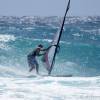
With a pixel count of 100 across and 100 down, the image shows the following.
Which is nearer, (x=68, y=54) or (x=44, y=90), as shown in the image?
(x=44, y=90)

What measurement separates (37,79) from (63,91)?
8.66 feet

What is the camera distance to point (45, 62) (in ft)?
57.1

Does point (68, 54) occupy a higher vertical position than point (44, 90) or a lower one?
lower

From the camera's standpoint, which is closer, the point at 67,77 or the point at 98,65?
the point at 67,77

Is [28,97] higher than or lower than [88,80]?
higher

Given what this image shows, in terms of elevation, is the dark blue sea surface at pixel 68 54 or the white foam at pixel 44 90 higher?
the white foam at pixel 44 90

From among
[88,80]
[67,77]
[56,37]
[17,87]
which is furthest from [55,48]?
[17,87]

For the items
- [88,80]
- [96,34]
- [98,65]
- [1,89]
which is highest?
[1,89]

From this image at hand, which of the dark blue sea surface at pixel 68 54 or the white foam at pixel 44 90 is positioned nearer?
the white foam at pixel 44 90

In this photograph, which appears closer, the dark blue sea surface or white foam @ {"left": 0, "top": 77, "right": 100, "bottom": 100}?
white foam @ {"left": 0, "top": 77, "right": 100, "bottom": 100}

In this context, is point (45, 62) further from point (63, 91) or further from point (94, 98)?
point (94, 98)

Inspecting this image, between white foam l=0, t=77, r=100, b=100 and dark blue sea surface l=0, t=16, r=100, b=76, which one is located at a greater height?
white foam l=0, t=77, r=100, b=100

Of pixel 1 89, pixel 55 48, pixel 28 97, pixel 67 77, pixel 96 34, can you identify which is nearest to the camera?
pixel 28 97

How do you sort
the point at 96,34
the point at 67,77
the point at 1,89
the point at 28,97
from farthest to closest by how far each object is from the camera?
the point at 96,34 < the point at 67,77 < the point at 1,89 < the point at 28,97
